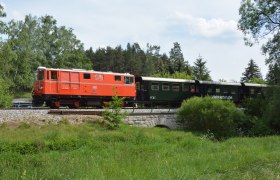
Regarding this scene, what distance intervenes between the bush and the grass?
5.46m

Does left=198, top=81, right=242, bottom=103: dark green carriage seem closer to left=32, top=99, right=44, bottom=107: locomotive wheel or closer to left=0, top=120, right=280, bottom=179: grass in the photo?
left=32, top=99, right=44, bottom=107: locomotive wheel

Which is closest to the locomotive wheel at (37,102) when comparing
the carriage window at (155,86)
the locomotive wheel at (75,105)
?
the locomotive wheel at (75,105)

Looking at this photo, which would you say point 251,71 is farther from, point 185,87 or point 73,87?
point 73,87

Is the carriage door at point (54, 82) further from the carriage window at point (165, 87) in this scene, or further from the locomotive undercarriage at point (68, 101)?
the carriage window at point (165, 87)

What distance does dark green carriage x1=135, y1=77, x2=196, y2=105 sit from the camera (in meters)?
34.8

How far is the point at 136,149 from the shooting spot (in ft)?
53.2

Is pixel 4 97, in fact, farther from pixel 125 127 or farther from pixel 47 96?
pixel 125 127

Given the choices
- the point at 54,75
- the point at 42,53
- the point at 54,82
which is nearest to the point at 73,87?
the point at 54,82

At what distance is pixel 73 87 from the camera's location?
94.6 ft

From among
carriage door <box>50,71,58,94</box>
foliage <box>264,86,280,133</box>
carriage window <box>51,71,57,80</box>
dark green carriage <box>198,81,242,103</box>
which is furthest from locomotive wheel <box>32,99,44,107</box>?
foliage <box>264,86,280,133</box>

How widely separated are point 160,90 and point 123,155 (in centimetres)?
2169

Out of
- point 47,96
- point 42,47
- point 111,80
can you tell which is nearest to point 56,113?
point 47,96

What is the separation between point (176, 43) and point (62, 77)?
83.6 m

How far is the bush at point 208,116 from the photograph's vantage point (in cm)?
2709
